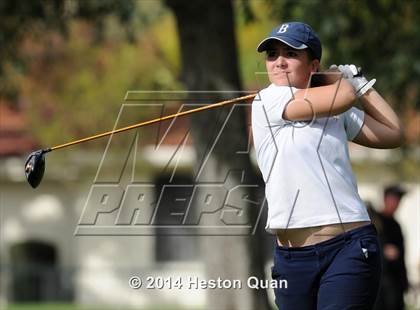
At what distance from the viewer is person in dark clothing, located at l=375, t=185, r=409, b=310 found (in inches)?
531

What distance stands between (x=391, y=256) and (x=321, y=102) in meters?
7.70

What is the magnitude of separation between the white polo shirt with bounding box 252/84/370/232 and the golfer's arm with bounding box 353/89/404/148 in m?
0.17

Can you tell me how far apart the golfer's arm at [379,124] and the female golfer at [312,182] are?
1.0 inches

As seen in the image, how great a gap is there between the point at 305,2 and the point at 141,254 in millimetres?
22200

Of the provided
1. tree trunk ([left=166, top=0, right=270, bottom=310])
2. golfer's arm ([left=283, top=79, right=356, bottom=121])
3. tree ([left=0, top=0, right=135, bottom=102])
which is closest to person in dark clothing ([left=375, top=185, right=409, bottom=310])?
tree trunk ([left=166, top=0, right=270, bottom=310])

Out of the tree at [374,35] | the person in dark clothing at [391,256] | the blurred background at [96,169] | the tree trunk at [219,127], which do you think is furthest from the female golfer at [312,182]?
the blurred background at [96,169]

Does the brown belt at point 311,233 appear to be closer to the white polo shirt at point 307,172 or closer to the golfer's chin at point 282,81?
the white polo shirt at point 307,172

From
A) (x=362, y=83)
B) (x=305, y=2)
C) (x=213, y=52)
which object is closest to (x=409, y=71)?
(x=305, y=2)

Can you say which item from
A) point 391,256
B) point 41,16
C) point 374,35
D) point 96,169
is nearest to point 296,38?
point 391,256

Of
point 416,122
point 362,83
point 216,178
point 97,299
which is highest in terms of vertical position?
point 362,83

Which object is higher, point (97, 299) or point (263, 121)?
point (263, 121)

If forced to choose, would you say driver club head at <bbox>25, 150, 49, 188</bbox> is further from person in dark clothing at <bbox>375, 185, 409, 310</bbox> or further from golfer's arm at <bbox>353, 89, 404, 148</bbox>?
person in dark clothing at <bbox>375, 185, 409, 310</bbox>

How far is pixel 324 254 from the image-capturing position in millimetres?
6117

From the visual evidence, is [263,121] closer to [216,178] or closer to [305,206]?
[305,206]
